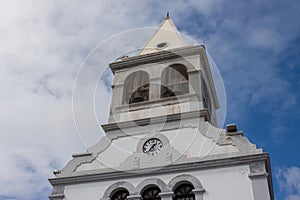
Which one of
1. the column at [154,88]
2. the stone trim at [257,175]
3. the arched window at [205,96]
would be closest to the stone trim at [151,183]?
the stone trim at [257,175]

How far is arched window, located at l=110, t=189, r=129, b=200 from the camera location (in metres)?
16.9

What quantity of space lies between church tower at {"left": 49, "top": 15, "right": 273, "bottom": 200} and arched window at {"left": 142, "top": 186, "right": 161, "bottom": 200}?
4 cm

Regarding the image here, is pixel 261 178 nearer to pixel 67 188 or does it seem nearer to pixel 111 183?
pixel 111 183

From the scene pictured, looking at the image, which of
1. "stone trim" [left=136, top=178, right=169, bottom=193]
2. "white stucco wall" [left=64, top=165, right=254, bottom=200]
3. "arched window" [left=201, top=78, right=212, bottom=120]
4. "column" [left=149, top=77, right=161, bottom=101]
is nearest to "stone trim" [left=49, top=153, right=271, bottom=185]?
"white stucco wall" [left=64, top=165, right=254, bottom=200]

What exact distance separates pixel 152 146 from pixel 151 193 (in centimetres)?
255

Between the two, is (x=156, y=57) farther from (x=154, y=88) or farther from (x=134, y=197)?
(x=134, y=197)

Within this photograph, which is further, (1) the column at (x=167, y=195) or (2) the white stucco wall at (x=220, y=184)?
(1) the column at (x=167, y=195)

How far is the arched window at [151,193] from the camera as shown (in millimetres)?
16422

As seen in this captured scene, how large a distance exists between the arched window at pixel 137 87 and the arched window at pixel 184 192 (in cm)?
682

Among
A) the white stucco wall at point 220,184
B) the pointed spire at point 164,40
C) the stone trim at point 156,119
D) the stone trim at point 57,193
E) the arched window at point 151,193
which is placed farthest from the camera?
the pointed spire at point 164,40

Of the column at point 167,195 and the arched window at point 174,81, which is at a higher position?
the arched window at point 174,81

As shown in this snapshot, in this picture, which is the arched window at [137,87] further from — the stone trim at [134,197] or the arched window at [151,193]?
the stone trim at [134,197]

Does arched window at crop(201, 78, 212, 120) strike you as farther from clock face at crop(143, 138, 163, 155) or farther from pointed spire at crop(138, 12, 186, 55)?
clock face at crop(143, 138, 163, 155)

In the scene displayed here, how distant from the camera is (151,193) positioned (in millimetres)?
16641
